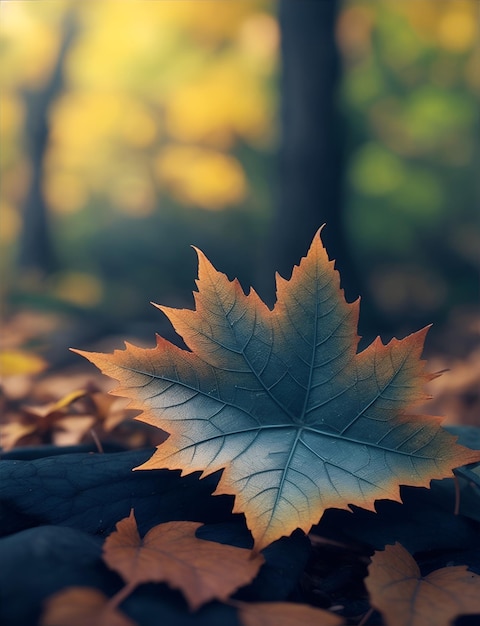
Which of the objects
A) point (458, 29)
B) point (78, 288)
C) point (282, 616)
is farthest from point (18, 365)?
point (458, 29)

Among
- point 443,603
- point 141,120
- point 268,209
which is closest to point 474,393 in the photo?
point 443,603

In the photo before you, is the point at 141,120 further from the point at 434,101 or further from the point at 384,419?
the point at 384,419

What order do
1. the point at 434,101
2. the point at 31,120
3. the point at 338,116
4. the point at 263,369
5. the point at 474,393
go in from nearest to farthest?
the point at 263,369, the point at 474,393, the point at 338,116, the point at 434,101, the point at 31,120

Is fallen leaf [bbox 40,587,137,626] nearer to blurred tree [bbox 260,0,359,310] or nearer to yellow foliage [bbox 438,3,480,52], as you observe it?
blurred tree [bbox 260,0,359,310]

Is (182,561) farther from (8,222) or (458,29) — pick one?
(8,222)

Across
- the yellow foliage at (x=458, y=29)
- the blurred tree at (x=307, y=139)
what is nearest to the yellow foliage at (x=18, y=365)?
the blurred tree at (x=307, y=139)
